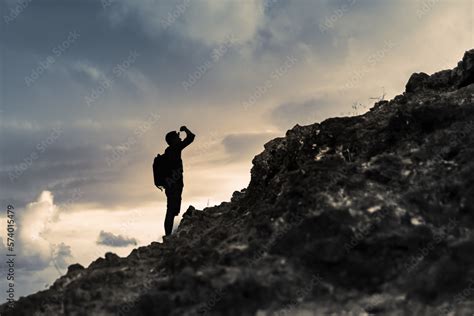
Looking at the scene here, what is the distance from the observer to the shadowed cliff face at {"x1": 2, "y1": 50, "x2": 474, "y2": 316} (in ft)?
26.9

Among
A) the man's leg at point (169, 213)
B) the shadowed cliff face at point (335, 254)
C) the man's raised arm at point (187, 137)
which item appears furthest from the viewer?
the man's leg at point (169, 213)

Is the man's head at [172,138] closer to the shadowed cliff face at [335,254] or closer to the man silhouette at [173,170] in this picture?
the man silhouette at [173,170]

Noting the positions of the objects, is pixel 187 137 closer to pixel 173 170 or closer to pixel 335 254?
pixel 173 170

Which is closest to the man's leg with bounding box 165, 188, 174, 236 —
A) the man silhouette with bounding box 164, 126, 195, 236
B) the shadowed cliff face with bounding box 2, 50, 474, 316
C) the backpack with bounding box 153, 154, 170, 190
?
the man silhouette with bounding box 164, 126, 195, 236

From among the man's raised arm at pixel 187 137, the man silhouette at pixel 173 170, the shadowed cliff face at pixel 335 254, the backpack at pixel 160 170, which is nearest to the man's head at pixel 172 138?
the man silhouette at pixel 173 170

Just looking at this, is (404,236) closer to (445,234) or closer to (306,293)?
(445,234)

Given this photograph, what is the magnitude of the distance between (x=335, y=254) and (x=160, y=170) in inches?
336

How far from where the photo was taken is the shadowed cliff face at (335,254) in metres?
8.21

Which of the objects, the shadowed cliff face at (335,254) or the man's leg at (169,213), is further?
the man's leg at (169,213)

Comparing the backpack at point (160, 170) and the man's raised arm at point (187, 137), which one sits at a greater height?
the man's raised arm at point (187, 137)

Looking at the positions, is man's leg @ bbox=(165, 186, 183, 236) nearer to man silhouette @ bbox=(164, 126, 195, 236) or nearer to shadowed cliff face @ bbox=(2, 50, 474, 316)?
man silhouette @ bbox=(164, 126, 195, 236)

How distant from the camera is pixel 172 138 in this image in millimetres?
15922

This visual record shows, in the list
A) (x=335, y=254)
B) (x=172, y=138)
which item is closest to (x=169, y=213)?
(x=172, y=138)

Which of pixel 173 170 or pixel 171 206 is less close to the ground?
pixel 173 170
